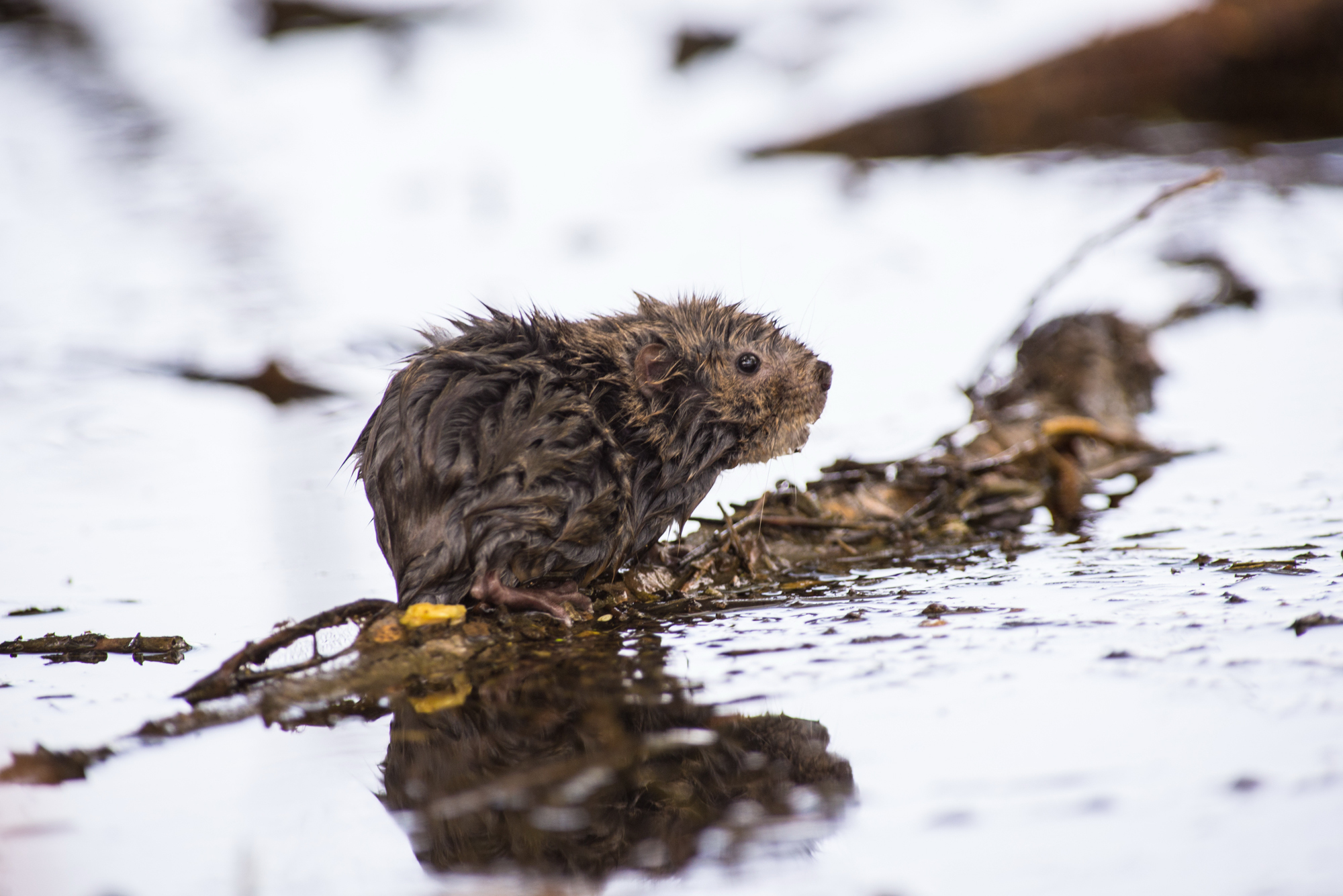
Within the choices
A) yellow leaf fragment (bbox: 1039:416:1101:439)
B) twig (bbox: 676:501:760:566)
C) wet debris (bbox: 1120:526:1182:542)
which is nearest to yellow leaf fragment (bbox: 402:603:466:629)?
twig (bbox: 676:501:760:566)

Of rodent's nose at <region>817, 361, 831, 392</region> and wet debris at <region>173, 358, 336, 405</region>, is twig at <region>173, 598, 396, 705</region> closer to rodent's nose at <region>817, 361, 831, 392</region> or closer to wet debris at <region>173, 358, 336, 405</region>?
rodent's nose at <region>817, 361, 831, 392</region>

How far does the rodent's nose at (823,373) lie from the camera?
167 inches

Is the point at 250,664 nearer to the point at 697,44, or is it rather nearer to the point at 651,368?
the point at 651,368

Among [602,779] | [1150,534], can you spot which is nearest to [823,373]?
[1150,534]

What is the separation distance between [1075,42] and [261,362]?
10154mm

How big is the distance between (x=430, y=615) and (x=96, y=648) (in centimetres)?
88

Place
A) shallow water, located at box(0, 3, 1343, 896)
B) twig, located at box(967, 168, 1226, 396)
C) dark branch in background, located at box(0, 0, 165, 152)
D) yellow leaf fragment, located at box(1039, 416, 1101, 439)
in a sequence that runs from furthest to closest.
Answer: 1. dark branch in background, located at box(0, 0, 165, 152)
2. yellow leaf fragment, located at box(1039, 416, 1101, 439)
3. twig, located at box(967, 168, 1226, 396)
4. shallow water, located at box(0, 3, 1343, 896)

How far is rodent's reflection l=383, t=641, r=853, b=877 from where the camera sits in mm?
1911

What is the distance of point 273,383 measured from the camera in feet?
23.0

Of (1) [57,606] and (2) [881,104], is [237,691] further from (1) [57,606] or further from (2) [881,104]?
(2) [881,104]

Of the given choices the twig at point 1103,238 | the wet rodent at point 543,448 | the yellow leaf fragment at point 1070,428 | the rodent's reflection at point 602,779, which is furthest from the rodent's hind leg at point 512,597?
the yellow leaf fragment at point 1070,428

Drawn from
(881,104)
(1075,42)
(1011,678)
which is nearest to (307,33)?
(881,104)

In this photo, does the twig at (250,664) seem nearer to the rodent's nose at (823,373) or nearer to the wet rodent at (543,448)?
the wet rodent at (543,448)

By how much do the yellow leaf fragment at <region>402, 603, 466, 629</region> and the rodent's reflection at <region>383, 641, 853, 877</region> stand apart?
1.62 feet
